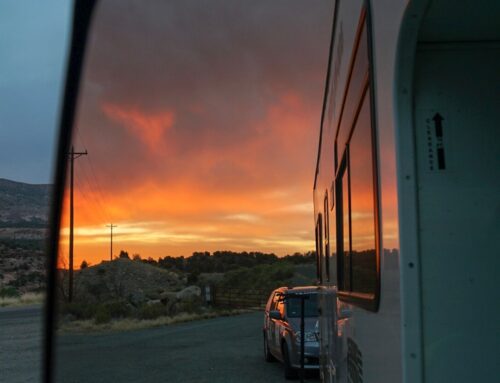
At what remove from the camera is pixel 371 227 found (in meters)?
2.15

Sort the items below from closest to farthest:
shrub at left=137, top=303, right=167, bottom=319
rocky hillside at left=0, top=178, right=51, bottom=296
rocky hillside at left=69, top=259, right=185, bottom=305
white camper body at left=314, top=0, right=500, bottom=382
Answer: white camper body at left=314, top=0, right=500, bottom=382
shrub at left=137, top=303, right=167, bottom=319
rocky hillside at left=69, top=259, right=185, bottom=305
rocky hillside at left=0, top=178, right=51, bottom=296

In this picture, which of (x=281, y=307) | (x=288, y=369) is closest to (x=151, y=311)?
(x=281, y=307)

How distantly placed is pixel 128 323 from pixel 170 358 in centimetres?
1458

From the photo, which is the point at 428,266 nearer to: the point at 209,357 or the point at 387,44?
the point at 387,44

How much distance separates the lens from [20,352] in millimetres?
18156

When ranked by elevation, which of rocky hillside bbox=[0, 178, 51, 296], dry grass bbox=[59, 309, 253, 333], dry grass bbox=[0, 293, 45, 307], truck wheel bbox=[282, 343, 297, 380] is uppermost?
rocky hillside bbox=[0, 178, 51, 296]

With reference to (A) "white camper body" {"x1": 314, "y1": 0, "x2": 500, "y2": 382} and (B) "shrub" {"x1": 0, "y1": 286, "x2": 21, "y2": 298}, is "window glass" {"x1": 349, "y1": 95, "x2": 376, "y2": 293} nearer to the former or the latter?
(A) "white camper body" {"x1": 314, "y1": 0, "x2": 500, "y2": 382}

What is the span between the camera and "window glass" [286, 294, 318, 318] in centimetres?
1169

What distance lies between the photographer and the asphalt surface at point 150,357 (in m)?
13.0

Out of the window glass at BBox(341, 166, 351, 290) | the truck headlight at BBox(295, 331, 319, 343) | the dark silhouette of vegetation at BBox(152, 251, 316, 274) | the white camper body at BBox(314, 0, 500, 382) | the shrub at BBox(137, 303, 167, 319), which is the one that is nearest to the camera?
the white camper body at BBox(314, 0, 500, 382)

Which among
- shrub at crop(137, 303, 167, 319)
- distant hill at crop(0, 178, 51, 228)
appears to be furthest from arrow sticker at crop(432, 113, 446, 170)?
distant hill at crop(0, 178, 51, 228)

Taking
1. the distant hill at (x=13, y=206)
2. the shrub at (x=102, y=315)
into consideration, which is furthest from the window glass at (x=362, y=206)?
→ the distant hill at (x=13, y=206)

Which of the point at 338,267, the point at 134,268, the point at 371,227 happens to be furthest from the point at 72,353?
the point at 134,268

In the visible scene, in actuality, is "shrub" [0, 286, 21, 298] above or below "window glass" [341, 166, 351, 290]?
below
